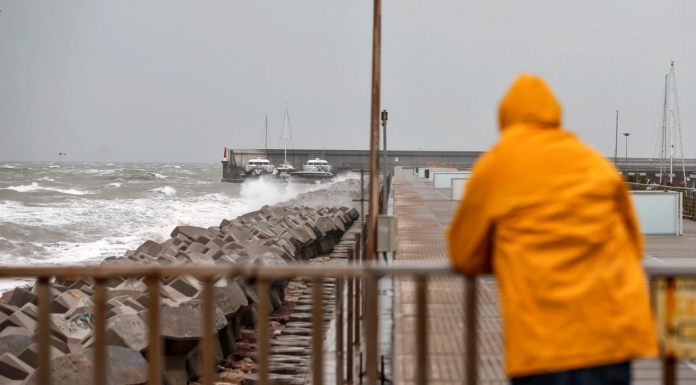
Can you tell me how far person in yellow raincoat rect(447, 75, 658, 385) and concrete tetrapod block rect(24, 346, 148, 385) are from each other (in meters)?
5.24

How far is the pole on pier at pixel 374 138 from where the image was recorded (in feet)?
33.2

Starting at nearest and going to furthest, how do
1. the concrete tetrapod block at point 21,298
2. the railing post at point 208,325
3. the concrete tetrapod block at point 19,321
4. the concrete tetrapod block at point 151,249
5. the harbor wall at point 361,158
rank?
1. the railing post at point 208,325
2. the concrete tetrapod block at point 19,321
3. the concrete tetrapod block at point 21,298
4. the concrete tetrapod block at point 151,249
5. the harbor wall at point 361,158

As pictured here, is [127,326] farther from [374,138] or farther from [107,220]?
[107,220]

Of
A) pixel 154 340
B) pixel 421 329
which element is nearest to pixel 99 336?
pixel 154 340

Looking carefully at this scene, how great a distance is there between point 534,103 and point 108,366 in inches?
223

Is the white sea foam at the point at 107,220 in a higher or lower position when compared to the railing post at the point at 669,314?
lower

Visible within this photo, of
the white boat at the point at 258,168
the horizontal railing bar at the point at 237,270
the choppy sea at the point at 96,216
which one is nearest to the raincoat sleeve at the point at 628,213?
the horizontal railing bar at the point at 237,270

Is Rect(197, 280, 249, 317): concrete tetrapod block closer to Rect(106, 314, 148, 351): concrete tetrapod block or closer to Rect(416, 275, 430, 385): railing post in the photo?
Rect(106, 314, 148, 351): concrete tetrapod block

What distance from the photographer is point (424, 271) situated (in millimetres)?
3611

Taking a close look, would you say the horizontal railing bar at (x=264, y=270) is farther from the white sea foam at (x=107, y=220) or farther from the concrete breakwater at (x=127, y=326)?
the white sea foam at (x=107, y=220)

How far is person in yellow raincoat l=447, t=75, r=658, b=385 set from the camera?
9.24 feet

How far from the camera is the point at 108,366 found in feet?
24.7

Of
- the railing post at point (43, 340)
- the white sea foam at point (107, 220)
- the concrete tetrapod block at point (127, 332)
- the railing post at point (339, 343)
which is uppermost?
the railing post at point (43, 340)

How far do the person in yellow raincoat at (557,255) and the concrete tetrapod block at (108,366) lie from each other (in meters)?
5.24
